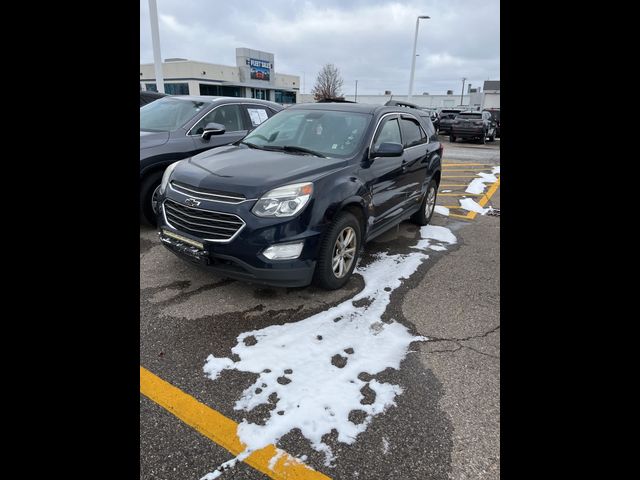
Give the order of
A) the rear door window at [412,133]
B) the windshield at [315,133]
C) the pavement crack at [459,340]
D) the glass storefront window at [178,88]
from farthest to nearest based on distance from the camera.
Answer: the glass storefront window at [178,88] < the rear door window at [412,133] < the windshield at [315,133] < the pavement crack at [459,340]

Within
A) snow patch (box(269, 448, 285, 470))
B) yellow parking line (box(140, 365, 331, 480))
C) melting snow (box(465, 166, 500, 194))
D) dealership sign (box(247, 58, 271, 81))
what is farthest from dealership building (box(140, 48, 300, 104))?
snow patch (box(269, 448, 285, 470))

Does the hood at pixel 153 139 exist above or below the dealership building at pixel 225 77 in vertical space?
below

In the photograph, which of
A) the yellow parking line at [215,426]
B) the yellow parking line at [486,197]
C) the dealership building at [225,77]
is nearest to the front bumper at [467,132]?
the yellow parking line at [486,197]

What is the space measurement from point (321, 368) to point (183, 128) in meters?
4.24

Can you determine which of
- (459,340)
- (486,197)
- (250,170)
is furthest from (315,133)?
(486,197)

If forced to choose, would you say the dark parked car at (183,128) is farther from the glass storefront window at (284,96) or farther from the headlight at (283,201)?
the glass storefront window at (284,96)

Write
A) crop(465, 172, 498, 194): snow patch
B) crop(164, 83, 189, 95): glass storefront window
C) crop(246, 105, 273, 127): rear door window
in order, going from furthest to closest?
crop(164, 83, 189, 95): glass storefront window, crop(465, 172, 498, 194): snow patch, crop(246, 105, 273, 127): rear door window

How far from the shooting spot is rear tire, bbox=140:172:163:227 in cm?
510

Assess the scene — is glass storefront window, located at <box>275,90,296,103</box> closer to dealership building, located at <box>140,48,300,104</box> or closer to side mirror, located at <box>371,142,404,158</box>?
dealership building, located at <box>140,48,300,104</box>

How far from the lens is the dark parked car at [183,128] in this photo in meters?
5.17

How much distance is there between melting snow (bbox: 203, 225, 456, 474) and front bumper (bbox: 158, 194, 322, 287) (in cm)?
42
